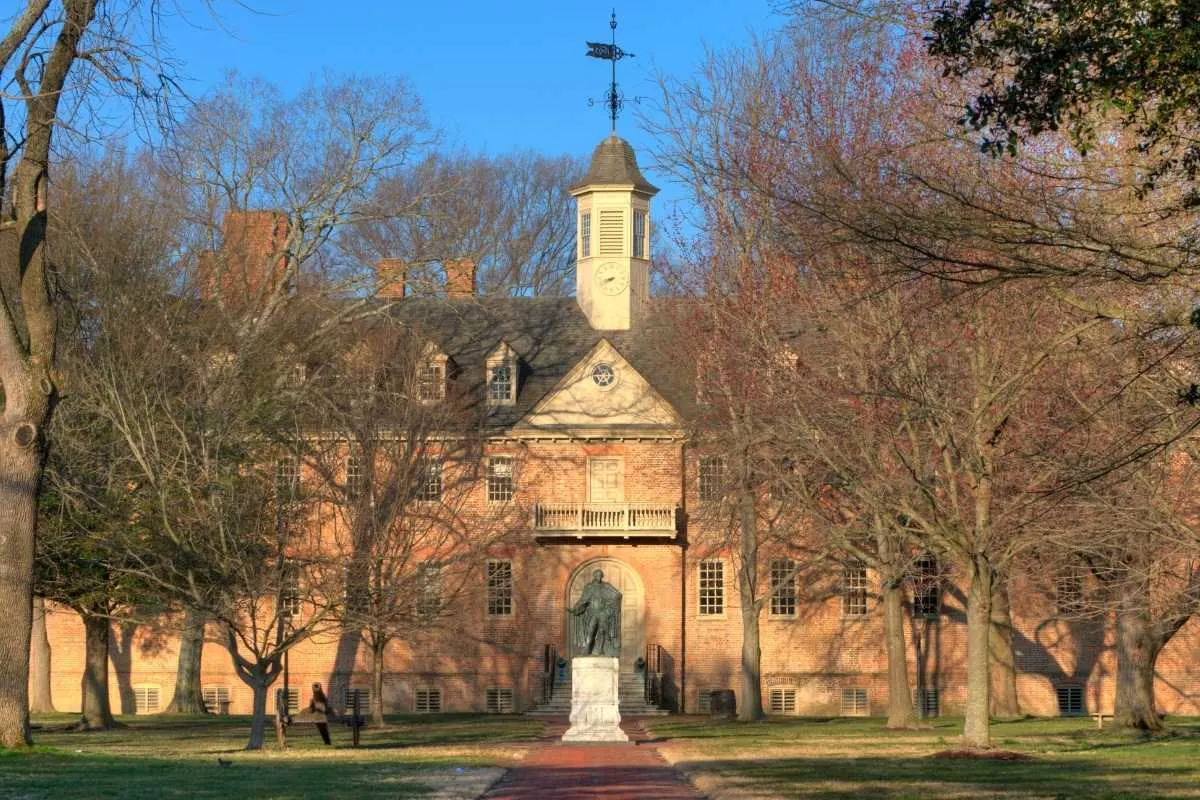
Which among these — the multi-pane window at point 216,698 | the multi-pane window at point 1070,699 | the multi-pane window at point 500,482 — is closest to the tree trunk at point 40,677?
the multi-pane window at point 216,698

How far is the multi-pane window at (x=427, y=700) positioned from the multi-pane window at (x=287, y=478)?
1321 cm

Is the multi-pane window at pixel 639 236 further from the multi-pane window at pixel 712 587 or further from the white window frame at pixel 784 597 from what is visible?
the white window frame at pixel 784 597

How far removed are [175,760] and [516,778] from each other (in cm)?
550

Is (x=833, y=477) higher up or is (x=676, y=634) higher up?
(x=833, y=477)

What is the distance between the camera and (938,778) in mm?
18844

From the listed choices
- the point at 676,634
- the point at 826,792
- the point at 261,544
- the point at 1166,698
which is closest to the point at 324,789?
the point at 826,792

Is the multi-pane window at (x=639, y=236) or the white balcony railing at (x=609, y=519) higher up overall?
→ the multi-pane window at (x=639, y=236)

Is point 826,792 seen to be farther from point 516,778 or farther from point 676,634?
point 676,634

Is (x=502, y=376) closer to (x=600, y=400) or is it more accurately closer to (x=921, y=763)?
(x=600, y=400)

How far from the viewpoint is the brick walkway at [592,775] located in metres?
16.6

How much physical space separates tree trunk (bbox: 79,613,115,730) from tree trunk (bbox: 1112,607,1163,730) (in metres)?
20.9

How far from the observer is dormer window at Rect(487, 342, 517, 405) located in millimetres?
46156

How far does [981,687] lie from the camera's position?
23.8m

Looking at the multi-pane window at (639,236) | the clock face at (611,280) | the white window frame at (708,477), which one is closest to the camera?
the white window frame at (708,477)
